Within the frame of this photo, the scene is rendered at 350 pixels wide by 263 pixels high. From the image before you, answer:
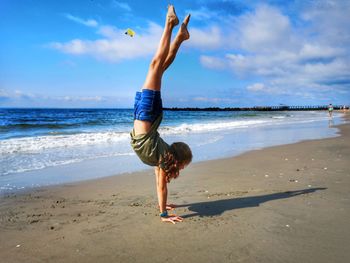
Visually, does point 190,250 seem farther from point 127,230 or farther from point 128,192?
point 128,192

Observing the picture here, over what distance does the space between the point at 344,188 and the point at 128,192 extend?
3.79 metres

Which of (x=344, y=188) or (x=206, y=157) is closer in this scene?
(x=344, y=188)

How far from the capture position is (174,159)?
441 centimetres

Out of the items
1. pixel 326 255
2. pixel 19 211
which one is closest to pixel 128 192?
pixel 19 211

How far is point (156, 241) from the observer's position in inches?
143

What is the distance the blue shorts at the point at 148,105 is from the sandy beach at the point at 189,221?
1360 millimetres

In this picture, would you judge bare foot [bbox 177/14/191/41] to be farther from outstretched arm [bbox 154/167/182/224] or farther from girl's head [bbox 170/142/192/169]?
outstretched arm [bbox 154/167/182/224]

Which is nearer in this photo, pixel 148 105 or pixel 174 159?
pixel 148 105

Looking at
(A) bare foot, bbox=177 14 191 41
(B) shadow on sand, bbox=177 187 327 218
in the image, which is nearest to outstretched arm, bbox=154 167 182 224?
(B) shadow on sand, bbox=177 187 327 218

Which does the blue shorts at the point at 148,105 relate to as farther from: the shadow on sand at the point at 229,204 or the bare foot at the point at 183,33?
the shadow on sand at the point at 229,204

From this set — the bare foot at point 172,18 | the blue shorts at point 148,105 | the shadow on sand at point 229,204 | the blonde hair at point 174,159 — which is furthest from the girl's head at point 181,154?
the bare foot at point 172,18

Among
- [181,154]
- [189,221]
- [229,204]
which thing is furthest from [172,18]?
[229,204]

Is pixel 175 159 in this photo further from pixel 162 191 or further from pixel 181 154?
pixel 162 191

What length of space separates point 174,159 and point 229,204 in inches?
49.7
